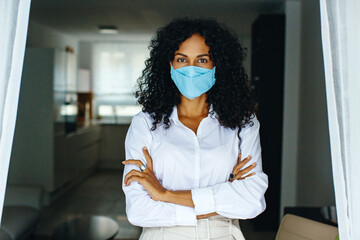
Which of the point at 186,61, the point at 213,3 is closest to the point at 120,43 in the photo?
the point at 213,3

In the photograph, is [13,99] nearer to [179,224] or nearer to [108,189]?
[179,224]

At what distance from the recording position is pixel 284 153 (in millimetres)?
4055

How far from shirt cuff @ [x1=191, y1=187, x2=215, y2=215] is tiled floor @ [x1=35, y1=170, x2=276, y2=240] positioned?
2.48m

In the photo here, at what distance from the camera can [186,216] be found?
1506 mm

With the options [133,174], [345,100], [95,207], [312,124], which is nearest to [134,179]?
[133,174]

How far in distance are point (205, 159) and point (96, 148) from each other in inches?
222

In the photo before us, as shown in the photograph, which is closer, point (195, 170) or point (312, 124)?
point (195, 170)

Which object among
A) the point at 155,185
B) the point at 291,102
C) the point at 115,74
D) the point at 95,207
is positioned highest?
the point at 115,74

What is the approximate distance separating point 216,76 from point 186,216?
2.07 feet

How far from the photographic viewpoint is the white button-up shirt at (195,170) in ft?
4.95

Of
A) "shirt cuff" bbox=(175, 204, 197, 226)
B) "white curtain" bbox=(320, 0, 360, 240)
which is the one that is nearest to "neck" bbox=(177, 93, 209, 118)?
"shirt cuff" bbox=(175, 204, 197, 226)

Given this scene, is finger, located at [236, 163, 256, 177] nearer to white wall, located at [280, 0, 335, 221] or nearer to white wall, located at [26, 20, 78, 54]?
white wall, located at [280, 0, 335, 221]

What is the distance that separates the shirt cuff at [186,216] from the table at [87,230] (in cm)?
168

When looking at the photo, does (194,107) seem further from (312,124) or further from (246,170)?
(312,124)
